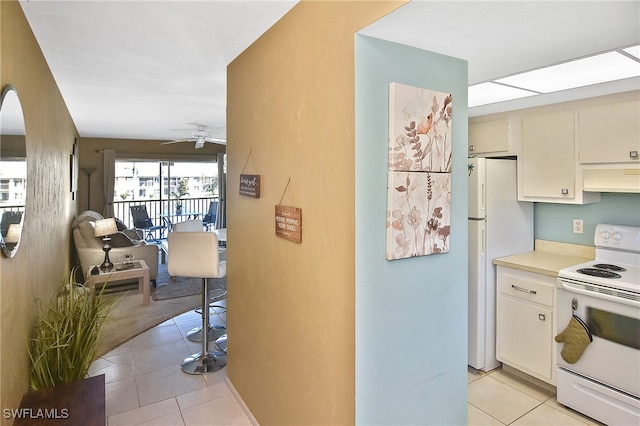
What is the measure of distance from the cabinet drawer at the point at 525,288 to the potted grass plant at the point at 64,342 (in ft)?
9.34

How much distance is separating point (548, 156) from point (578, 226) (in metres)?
0.63

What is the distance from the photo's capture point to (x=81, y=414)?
1.67 meters

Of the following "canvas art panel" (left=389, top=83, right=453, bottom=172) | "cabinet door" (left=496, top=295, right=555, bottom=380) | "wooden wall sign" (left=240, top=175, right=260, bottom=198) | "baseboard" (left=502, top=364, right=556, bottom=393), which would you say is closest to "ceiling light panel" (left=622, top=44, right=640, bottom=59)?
"canvas art panel" (left=389, top=83, right=453, bottom=172)

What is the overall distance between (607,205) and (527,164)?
2.03 feet

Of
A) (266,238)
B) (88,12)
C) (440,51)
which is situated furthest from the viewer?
(266,238)

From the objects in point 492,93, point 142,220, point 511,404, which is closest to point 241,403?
point 511,404

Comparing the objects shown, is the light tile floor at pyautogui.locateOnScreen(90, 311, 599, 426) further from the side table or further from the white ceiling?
the white ceiling

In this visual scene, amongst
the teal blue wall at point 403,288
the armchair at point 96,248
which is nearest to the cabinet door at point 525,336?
the teal blue wall at point 403,288

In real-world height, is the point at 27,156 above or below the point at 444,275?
above

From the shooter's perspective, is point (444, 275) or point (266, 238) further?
point (266, 238)

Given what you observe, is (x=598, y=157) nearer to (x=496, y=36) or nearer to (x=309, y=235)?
(x=496, y=36)

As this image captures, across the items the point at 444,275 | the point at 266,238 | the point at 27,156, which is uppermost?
the point at 27,156

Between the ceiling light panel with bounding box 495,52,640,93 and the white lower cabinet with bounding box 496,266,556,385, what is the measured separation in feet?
4.24

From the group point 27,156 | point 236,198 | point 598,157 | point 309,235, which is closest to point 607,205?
point 598,157
